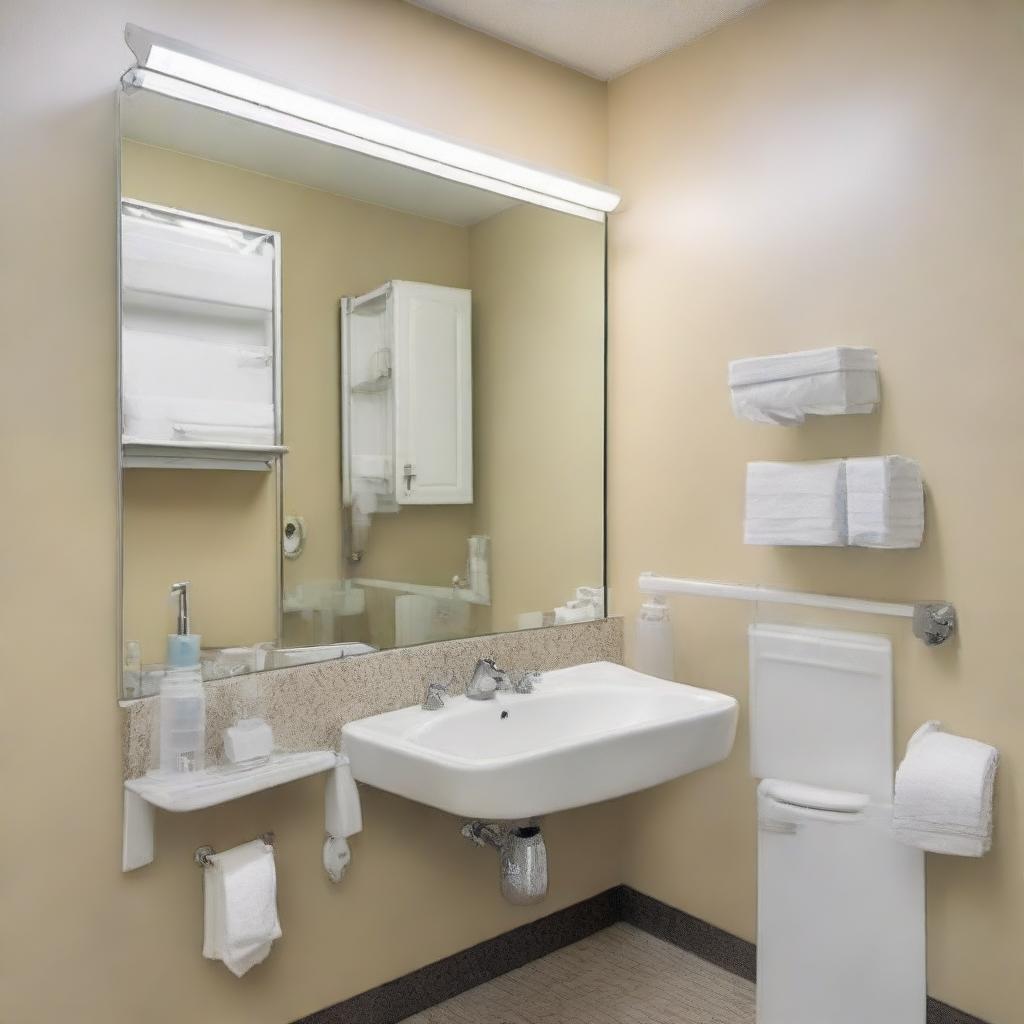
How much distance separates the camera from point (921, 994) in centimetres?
186

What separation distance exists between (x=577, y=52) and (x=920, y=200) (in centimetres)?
100

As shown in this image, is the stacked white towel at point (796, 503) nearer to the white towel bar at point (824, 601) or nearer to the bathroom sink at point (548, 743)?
the white towel bar at point (824, 601)

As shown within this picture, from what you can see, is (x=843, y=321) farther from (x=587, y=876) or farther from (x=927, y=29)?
(x=587, y=876)

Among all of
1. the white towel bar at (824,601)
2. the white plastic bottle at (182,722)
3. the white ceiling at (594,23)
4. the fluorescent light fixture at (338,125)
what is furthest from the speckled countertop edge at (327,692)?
the white ceiling at (594,23)

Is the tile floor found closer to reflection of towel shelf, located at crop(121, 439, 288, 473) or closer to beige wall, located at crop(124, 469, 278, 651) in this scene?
beige wall, located at crop(124, 469, 278, 651)

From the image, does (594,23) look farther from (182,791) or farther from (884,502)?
(182,791)

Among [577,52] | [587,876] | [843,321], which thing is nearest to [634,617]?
[587,876]

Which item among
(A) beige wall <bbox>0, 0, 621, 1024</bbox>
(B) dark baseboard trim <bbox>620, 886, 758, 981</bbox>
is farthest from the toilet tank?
(A) beige wall <bbox>0, 0, 621, 1024</bbox>

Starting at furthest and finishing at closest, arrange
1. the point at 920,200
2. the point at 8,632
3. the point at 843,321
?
the point at 843,321 → the point at 920,200 → the point at 8,632

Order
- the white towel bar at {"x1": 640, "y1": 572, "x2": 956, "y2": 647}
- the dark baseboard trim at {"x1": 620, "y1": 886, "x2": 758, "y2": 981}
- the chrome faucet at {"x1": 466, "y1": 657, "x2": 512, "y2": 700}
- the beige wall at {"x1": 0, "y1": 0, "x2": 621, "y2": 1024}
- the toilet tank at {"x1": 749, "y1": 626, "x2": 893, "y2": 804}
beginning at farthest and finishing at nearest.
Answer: the dark baseboard trim at {"x1": 620, "y1": 886, "x2": 758, "y2": 981}
the chrome faucet at {"x1": 466, "y1": 657, "x2": 512, "y2": 700}
the toilet tank at {"x1": 749, "y1": 626, "x2": 893, "y2": 804}
the white towel bar at {"x1": 640, "y1": 572, "x2": 956, "y2": 647}
the beige wall at {"x1": 0, "y1": 0, "x2": 621, "y2": 1024}

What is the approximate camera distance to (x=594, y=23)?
2.21 m

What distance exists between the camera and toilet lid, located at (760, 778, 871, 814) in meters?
1.95

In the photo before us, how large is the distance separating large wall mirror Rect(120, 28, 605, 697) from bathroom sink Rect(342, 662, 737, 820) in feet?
0.73

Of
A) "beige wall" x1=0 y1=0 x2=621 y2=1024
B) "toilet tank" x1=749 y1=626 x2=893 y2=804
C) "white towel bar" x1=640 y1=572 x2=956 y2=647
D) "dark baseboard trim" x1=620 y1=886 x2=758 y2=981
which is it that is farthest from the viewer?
"dark baseboard trim" x1=620 y1=886 x2=758 y2=981
